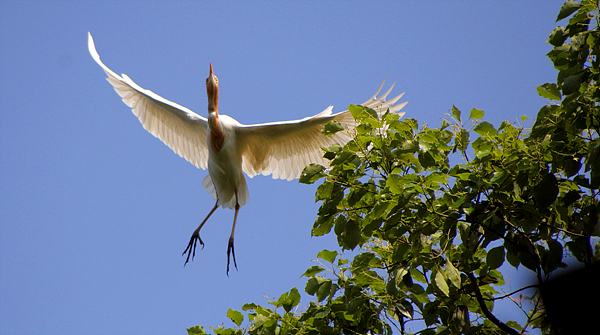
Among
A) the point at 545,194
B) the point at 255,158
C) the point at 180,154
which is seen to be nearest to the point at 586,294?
the point at 545,194

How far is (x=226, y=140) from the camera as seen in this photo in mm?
6773

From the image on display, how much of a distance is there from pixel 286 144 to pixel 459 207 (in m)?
3.97

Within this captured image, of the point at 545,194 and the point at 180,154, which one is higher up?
the point at 180,154

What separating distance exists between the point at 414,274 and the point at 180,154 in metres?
5.20

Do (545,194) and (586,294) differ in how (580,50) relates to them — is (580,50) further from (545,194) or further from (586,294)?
(586,294)

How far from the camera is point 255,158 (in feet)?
23.8

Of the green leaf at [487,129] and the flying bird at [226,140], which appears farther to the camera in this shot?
the flying bird at [226,140]

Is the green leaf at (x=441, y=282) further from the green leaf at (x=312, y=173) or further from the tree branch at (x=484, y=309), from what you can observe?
the green leaf at (x=312, y=173)

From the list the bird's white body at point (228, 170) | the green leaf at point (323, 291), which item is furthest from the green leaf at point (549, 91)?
the bird's white body at point (228, 170)

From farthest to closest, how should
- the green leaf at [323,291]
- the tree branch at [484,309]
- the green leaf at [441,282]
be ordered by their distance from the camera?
the green leaf at [323,291], the tree branch at [484,309], the green leaf at [441,282]

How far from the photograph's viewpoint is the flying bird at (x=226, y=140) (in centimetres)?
664

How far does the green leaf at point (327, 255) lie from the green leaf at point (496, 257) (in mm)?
1117

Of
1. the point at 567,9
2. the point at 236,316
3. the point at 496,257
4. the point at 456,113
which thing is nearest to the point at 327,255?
the point at 236,316

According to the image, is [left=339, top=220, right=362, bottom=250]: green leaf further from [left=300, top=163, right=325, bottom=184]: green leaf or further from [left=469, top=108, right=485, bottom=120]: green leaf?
[left=469, top=108, right=485, bottom=120]: green leaf
